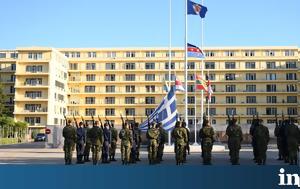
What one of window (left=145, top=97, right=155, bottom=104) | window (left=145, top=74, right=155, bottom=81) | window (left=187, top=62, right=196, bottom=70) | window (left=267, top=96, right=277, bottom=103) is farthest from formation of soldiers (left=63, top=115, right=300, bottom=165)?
window (left=267, top=96, right=277, bottom=103)

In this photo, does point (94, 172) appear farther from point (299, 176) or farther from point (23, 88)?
point (23, 88)

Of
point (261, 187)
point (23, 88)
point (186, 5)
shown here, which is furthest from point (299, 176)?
point (23, 88)

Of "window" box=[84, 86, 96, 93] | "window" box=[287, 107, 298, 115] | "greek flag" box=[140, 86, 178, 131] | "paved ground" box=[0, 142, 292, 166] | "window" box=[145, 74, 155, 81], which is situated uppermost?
"window" box=[145, 74, 155, 81]

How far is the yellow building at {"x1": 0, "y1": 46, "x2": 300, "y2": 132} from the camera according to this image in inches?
3386

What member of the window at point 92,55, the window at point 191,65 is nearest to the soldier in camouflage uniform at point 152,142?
the window at point 191,65

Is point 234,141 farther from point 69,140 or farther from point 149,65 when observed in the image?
point 149,65

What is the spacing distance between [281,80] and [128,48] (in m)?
28.9

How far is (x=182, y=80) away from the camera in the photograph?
8419 cm

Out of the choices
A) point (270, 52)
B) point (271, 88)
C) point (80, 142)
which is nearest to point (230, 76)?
point (271, 88)

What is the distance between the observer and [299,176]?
1039 cm

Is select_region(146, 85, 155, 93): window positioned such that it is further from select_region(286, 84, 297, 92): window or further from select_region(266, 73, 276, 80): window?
select_region(286, 84, 297, 92): window

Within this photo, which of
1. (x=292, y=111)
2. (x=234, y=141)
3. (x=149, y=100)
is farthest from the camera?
(x=149, y=100)

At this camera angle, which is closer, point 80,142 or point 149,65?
point 80,142

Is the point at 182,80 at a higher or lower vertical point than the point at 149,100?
higher
